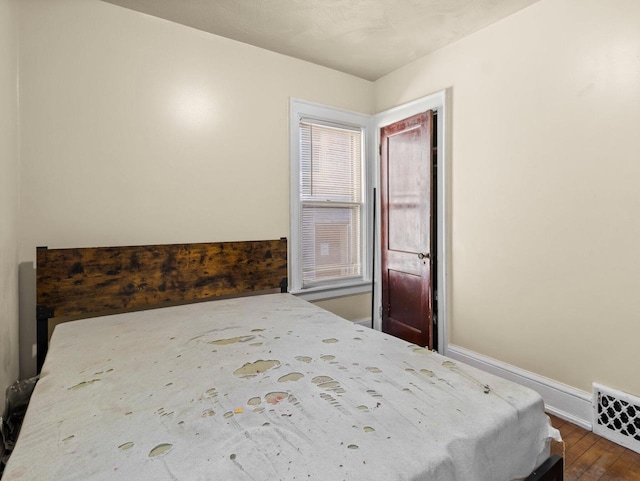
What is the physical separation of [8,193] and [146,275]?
859 mm

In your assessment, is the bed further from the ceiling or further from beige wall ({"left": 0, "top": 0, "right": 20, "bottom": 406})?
the ceiling

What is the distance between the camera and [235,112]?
9.01 ft

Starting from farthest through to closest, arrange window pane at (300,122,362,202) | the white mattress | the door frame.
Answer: window pane at (300,122,362,202) < the door frame < the white mattress

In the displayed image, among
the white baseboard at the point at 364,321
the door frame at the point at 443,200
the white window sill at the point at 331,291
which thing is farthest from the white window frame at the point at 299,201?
the door frame at the point at 443,200

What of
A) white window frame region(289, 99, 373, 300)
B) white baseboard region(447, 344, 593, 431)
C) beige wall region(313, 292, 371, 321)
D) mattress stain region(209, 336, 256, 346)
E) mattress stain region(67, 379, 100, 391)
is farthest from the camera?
beige wall region(313, 292, 371, 321)

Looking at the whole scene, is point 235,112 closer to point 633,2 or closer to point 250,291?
point 250,291

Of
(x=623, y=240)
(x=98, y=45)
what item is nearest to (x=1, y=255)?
(x=98, y=45)

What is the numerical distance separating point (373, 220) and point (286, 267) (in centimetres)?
108

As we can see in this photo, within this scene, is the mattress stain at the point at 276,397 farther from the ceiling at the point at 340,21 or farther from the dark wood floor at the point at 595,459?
the ceiling at the point at 340,21

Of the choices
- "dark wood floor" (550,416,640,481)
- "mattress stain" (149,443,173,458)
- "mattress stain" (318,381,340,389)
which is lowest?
"dark wood floor" (550,416,640,481)

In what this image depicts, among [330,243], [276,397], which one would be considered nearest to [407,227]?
[330,243]

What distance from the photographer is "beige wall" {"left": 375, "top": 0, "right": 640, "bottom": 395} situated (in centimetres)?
188

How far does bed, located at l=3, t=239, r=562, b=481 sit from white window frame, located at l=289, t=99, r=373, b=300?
3.97 feet

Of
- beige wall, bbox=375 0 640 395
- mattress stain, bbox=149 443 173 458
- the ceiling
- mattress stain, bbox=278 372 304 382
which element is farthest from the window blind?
mattress stain, bbox=149 443 173 458
